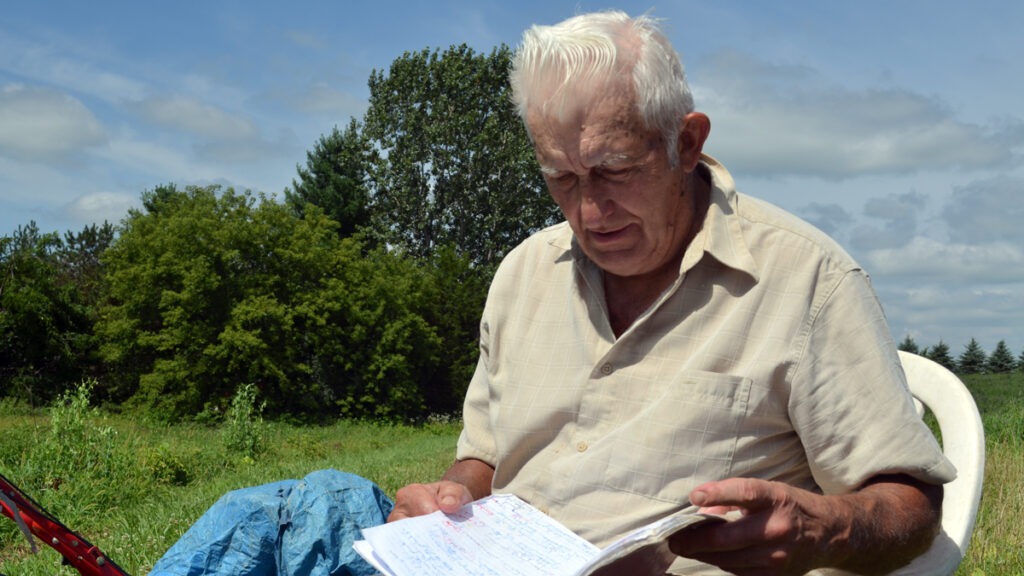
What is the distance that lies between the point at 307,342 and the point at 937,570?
67.5ft

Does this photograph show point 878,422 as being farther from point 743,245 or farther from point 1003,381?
point 1003,381

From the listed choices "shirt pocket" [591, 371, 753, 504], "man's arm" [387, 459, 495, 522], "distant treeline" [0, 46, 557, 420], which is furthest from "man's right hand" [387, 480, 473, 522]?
"distant treeline" [0, 46, 557, 420]

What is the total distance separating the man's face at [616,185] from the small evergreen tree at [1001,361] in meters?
22.9

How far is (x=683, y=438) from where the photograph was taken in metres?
1.88

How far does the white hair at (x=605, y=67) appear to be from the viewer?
1961mm

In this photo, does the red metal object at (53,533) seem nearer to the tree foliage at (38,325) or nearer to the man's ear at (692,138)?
the man's ear at (692,138)

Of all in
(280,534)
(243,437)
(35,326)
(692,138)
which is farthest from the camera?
(35,326)

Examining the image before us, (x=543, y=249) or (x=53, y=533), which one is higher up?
(x=543, y=249)

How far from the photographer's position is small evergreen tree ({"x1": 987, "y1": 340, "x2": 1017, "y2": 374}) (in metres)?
22.1

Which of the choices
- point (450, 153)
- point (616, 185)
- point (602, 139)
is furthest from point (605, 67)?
point (450, 153)

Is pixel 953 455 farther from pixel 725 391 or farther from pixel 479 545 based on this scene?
pixel 479 545

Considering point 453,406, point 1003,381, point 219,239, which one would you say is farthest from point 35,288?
point 1003,381

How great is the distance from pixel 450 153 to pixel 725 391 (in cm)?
2879

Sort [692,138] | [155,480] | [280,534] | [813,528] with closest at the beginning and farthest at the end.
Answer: [813,528] < [692,138] < [280,534] < [155,480]
